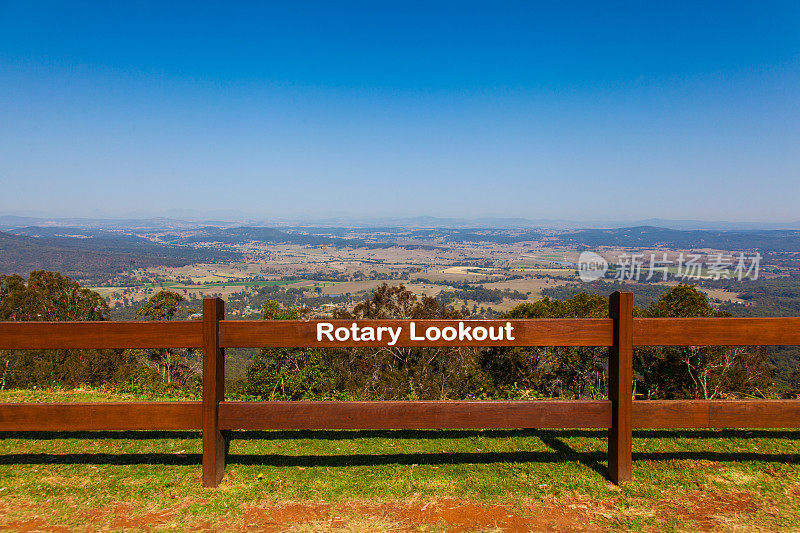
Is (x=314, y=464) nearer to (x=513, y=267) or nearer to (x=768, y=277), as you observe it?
(x=768, y=277)

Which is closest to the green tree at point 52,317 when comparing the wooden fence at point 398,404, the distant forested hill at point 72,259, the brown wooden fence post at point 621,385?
the wooden fence at point 398,404

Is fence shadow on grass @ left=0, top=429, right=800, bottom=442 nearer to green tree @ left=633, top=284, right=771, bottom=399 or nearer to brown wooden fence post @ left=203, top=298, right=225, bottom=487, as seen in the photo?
brown wooden fence post @ left=203, top=298, right=225, bottom=487

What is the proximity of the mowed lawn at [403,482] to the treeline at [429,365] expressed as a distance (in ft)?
17.8

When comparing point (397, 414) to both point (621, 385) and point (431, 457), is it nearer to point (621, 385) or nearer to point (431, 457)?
point (431, 457)

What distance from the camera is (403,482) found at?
381cm

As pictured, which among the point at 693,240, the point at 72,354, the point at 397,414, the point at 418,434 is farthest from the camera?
the point at 693,240

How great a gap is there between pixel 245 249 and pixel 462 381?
128373 millimetres

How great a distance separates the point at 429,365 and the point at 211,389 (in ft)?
36.0

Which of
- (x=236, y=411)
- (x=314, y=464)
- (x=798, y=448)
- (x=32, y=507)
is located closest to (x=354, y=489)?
(x=314, y=464)

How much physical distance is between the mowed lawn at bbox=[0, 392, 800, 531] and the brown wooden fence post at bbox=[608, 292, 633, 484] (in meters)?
0.21

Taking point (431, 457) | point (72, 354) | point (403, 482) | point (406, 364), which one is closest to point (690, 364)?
point (406, 364)

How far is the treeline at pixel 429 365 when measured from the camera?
1145 cm

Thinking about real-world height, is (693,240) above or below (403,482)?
above

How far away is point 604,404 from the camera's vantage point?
3.75 meters
